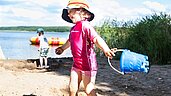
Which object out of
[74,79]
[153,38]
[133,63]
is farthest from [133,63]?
[153,38]

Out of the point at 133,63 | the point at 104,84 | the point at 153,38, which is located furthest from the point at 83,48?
the point at 153,38

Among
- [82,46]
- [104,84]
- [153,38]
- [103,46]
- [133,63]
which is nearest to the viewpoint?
[103,46]

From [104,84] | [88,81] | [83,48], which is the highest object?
[83,48]

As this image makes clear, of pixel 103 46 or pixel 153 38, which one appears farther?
pixel 153 38

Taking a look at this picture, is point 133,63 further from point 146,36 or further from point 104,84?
point 146,36

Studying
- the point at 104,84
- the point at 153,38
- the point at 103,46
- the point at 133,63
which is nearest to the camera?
the point at 103,46

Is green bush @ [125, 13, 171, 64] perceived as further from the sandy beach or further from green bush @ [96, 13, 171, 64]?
the sandy beach

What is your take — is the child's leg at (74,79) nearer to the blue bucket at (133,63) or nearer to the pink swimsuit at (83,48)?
the pink swimsuit at (83,48)

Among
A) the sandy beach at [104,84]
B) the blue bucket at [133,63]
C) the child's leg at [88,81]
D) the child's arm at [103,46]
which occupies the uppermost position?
the child's arm at [103,46]

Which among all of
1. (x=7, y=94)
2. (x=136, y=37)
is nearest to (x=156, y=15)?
(x=136, y=37)

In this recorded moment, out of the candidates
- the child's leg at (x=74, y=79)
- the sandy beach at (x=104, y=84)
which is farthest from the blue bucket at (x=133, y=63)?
the sandy beach at (x=104, y=84)

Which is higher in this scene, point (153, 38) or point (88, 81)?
point (153, 38)

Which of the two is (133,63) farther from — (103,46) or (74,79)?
(74,79)

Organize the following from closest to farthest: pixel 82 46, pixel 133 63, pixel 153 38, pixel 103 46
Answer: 1. pixel 103 46
2. pixel 133 63
3. pixel 82 46
4. pixel 153 38
